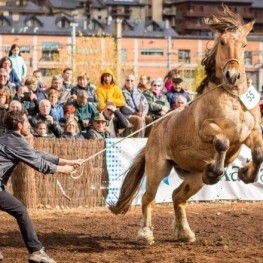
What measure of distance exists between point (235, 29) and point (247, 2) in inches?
4064

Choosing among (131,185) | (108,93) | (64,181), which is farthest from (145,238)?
(108,93)

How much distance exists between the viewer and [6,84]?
15133 mm

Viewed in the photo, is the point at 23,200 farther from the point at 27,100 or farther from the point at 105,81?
the point at 105,81

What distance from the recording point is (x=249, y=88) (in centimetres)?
985

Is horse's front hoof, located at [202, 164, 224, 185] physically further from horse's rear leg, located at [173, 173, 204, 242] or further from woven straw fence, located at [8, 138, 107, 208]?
woven straw fence, located at [8, 138, 107, 208]

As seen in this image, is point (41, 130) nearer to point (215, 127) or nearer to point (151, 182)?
point (151, 182)

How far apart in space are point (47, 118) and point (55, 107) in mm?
419

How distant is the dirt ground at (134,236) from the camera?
32.3ft

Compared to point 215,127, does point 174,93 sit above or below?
above

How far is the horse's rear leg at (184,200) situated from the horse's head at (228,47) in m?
1.64

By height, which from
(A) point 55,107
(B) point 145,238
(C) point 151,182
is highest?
(A) point 55,107

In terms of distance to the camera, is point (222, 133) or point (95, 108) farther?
point (95, 108)

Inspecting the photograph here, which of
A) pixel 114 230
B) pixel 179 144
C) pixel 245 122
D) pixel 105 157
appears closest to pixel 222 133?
pixel 245 122

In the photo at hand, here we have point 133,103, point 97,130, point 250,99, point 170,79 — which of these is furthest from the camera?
point 170,79
